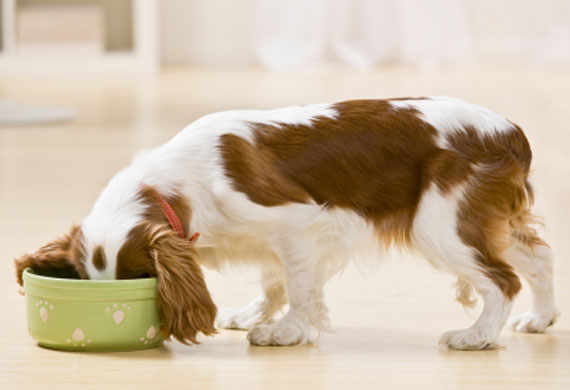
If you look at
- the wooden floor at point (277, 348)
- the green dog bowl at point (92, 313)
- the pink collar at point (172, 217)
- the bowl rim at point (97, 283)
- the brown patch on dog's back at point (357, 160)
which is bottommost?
the wooden floor at point (277, 348)

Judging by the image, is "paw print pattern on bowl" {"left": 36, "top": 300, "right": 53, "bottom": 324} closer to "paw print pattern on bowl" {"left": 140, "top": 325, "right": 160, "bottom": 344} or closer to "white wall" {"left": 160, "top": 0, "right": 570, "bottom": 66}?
"paw print pattern on bowl" {"left": 140, "top": 325, "right": 160, "bottom": 344}

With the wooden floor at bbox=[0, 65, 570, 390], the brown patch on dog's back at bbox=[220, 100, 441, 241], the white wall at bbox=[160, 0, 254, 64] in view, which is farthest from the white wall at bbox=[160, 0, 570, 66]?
the brown patch on dog's back at bbox=[220, 100, 441, 241]

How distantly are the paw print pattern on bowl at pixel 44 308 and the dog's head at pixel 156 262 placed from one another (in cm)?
9

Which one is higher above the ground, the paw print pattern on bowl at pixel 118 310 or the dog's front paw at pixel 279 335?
the paw print pattern on bowl at pixel 118 310

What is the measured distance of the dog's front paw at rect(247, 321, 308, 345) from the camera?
216 centimetres

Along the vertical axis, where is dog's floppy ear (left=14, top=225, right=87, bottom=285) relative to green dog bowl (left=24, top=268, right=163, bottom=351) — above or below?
above

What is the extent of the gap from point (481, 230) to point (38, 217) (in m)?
1.70

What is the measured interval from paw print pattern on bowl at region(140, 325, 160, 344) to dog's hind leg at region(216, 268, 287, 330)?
0.25m

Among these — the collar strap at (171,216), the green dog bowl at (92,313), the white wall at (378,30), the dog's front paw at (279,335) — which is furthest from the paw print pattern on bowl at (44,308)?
the white wall at (378,30)

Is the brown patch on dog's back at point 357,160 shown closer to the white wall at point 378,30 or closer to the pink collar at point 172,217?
the pink collar at point 172,217

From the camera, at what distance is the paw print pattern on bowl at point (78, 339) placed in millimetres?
2027

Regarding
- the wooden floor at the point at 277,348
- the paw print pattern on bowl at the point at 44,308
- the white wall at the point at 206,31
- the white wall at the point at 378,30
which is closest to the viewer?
the wooden floor at the point at 277,348

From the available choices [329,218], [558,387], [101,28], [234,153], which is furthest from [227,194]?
[101,28]

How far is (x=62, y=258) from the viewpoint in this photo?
2066mm
